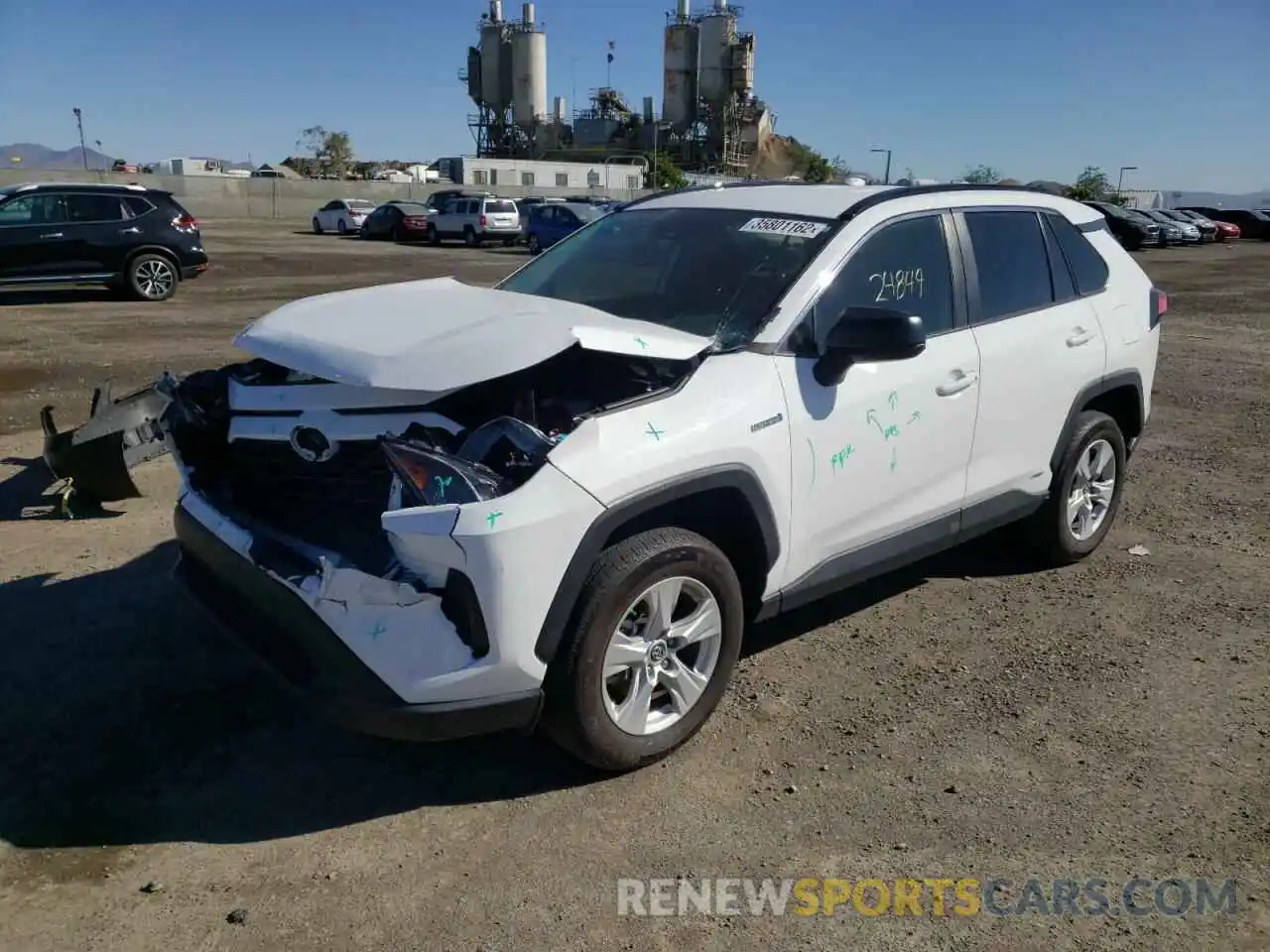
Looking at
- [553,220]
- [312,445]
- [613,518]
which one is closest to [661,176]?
[553,220]

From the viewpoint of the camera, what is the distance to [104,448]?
5.45 meters

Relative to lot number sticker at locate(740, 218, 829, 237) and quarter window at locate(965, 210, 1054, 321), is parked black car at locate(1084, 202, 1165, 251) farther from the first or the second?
lot number sticker at locate(740, 218, 829, 237)

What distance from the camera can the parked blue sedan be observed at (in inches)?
1130

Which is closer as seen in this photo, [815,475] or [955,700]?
[815,475]

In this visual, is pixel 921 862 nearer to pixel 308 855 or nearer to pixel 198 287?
pixel 308 855

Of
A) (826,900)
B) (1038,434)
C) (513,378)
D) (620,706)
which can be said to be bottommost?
(826,900)

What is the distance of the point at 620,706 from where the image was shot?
320 cm

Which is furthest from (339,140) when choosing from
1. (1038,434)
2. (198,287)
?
(1038,434)

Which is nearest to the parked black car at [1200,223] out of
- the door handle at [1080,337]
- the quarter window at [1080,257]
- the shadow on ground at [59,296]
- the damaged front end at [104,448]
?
the shadow on ground at [59,296]

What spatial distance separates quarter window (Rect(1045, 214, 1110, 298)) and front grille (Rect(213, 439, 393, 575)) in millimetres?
3472

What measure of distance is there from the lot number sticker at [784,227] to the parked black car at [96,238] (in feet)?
43.3

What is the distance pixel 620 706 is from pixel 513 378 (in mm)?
1126

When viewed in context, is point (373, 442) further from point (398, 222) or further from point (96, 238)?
point (398, 222)

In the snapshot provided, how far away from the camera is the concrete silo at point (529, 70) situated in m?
94.9
